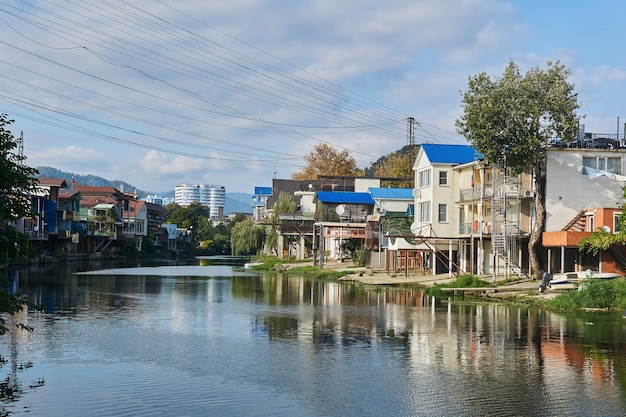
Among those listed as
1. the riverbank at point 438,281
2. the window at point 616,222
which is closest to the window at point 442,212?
the riverbank at point 438,281

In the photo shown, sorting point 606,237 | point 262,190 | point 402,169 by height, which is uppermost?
point 402,169

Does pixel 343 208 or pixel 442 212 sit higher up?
pixel 343 208

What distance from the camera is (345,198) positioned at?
93562 millimetres

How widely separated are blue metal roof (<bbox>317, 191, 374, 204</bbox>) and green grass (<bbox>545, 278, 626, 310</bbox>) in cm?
5251

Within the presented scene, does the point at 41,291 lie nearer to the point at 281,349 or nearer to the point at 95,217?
the point at 281,349

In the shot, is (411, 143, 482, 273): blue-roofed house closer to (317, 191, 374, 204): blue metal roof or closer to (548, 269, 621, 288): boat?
(548, 269, 621, 288): boat

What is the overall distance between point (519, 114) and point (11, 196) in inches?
1404

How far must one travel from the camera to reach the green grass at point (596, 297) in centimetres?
3916

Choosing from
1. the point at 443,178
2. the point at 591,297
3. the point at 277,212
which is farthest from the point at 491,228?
the point at 277,212

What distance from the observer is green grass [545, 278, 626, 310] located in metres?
39.2

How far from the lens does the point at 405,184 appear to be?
112m

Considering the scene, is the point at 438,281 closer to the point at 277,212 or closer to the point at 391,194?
the point at 391,194

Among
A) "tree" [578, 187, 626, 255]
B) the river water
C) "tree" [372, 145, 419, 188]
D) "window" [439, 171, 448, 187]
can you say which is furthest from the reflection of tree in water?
"tree" [372, 145, 419, 188]

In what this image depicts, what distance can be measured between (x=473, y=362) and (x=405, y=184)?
88670 millimetres
